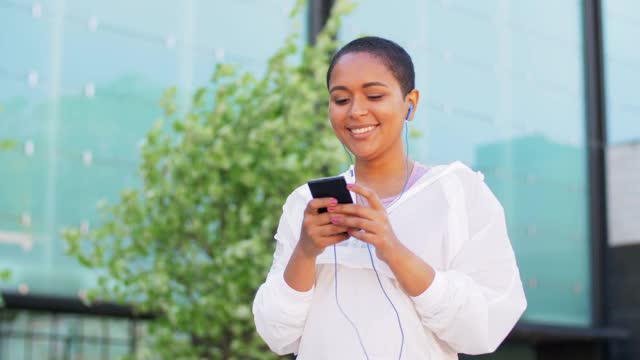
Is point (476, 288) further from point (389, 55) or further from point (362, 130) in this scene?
point (389, 55)

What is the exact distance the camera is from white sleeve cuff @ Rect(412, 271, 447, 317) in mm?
2139

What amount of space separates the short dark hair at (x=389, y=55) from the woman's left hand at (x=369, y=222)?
291 millimetres

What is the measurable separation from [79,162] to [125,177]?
441mm

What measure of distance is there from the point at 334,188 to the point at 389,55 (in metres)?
0.33

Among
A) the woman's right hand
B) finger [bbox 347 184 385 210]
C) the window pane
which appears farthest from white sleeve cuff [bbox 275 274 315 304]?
the window pane

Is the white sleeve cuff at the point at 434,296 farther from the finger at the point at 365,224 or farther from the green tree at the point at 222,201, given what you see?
the green tree at the point at 222,201

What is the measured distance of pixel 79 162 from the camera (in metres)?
10.7

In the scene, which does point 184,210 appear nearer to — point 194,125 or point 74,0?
point 194,125

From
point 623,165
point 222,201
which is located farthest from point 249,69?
point 623,165

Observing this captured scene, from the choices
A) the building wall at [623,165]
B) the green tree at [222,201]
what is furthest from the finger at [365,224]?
the building wall at [623,165]

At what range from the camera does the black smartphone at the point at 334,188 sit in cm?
211

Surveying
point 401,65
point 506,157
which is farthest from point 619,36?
point 401,65

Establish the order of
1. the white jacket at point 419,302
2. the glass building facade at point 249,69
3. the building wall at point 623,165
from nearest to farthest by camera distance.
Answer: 1. the white jacket at point 419,302
2. the glass building facade at point 249,69
3. the building wall at point 623,165

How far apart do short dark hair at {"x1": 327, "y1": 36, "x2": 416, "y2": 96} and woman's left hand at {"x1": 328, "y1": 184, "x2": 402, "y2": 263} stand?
291 millimetres
